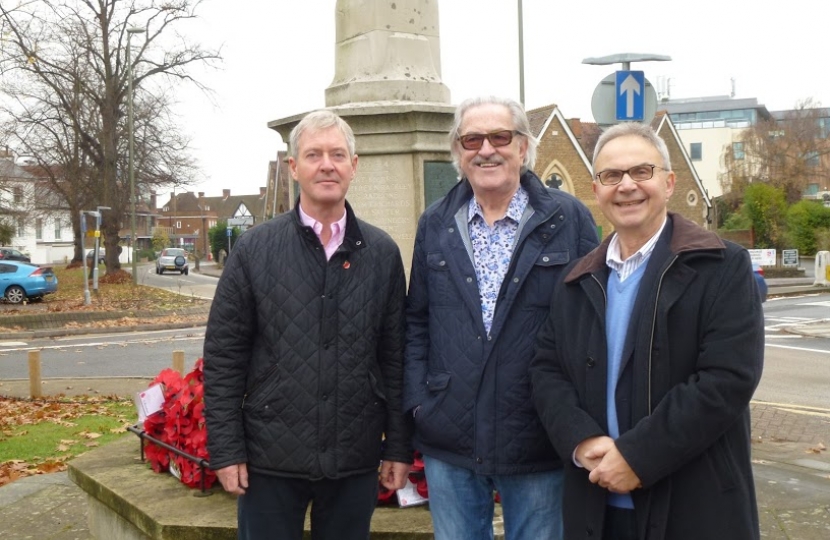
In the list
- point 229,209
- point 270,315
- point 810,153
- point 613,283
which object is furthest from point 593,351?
point 229,209

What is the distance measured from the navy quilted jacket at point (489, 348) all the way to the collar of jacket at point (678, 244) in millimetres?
179

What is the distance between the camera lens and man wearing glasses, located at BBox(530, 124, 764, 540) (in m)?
2.42

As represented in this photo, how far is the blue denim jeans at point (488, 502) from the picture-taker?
9.52ft

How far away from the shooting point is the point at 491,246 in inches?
119

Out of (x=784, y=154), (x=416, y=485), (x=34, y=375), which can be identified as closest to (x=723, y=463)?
(x=416, y=485)

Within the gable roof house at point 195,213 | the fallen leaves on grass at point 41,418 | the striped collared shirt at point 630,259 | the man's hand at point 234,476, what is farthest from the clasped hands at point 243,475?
the gable roof house at point 195,213

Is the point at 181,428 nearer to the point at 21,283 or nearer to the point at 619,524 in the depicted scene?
Result: the point at 619,524

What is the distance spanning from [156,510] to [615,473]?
2.35 metres

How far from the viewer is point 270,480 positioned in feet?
9.83

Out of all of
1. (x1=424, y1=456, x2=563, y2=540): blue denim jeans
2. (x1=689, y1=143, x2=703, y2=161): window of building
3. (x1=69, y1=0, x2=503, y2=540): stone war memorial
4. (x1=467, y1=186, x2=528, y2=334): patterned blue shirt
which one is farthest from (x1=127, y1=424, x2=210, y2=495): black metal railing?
(x1=689, y1=143, x2=703, y2=161): window of building

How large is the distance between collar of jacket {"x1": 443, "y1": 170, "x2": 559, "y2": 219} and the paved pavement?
7.73 ft

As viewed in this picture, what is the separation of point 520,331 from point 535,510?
590 mm

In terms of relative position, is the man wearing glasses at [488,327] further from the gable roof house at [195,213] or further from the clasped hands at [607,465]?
the gable roof house at [195,213]

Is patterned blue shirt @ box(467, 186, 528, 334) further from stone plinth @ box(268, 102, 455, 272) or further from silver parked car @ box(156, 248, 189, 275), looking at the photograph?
silver parked car @ box(156, 248, 189, 275)
